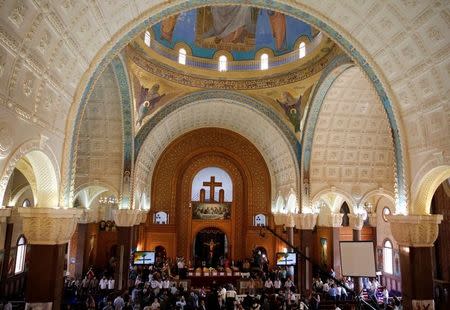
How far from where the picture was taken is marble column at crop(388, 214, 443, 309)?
11.0 m

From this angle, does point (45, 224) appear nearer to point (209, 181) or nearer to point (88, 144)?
point (88, 144)

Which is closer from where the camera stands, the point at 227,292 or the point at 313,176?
the point at 227,292

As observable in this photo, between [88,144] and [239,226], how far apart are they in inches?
561

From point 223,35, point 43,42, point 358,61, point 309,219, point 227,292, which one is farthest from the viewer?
point 223,35

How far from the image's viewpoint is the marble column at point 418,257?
11.0 meters

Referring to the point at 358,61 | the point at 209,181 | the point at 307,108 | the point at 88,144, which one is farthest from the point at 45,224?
the point at 209,181

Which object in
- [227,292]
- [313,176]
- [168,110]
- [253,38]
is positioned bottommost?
[227,292]

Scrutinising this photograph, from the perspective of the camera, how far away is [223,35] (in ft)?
73.3

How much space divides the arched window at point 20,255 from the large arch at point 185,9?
12.2m

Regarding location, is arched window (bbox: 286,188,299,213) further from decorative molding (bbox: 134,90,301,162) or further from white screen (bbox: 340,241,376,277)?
white screen (bbox: 340,241,376,277)

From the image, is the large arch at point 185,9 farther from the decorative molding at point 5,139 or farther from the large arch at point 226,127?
the large arch at point 226,127

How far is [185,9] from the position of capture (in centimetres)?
1099

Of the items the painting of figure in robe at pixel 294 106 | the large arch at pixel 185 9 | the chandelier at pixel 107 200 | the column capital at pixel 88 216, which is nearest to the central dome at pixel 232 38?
the painting of figure in robe at pixel 294 106

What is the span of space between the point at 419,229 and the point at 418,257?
876mm
